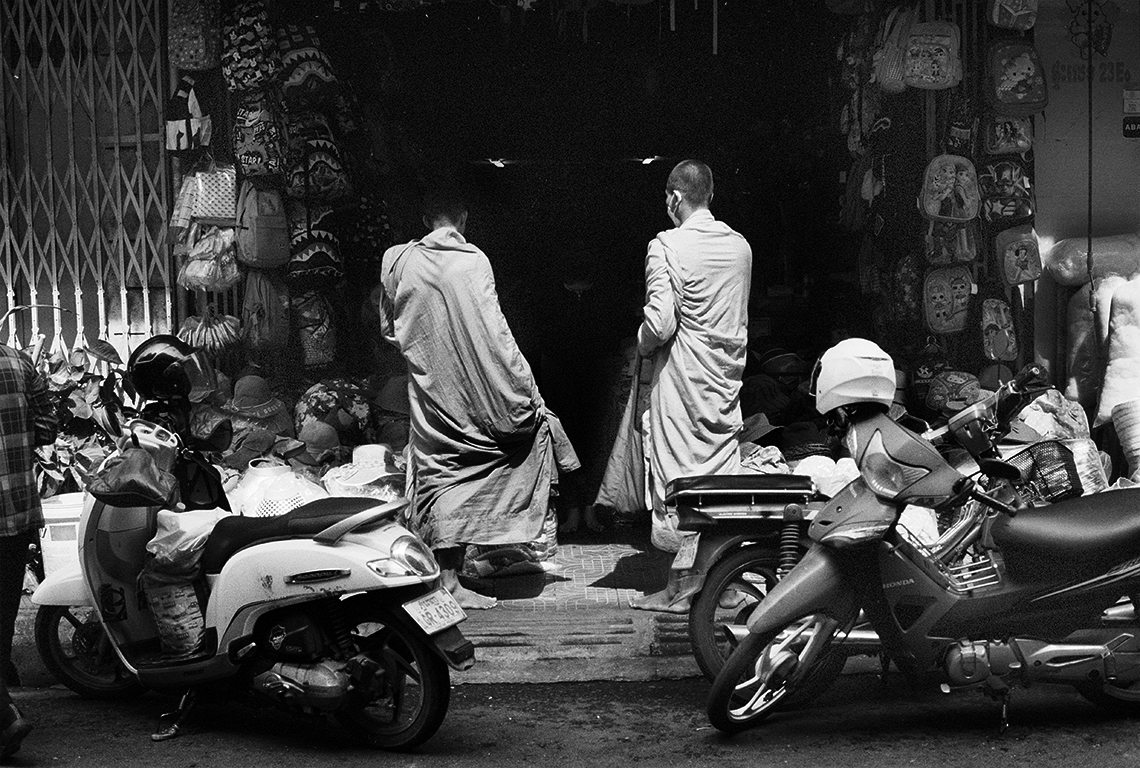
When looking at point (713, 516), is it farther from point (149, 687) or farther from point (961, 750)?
point (149, 687)

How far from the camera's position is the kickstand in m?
5.10

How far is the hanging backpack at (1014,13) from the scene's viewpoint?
24.9 ft

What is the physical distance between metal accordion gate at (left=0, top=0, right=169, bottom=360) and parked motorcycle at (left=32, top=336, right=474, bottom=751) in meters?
2.94

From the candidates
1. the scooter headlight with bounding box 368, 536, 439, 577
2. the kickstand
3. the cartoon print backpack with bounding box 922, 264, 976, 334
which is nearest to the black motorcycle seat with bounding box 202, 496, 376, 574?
the scooter headlight with bounding box 368, 536, 439, 577

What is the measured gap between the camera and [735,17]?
924cm

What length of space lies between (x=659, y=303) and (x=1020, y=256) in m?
2.30

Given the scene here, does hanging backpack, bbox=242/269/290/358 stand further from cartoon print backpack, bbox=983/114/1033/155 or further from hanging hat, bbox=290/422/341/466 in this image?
cartoon print backpack, bbox=983/114/1033/155

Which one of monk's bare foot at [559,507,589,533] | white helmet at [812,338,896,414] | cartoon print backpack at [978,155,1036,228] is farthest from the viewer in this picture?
monk's bare foot at [559,507,589,533]

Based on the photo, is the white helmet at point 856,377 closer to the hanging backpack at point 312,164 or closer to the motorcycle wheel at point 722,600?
the motorcycle wheel at point 722,600

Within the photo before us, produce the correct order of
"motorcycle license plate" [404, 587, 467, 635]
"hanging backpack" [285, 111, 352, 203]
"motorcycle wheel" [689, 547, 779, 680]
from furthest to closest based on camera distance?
"hanging backpack" [285, 111, 352, 203]
"motorcycle wheel" [689, 547, 779, 680]
"motorcycle license plate" [404, 587, 467, 635]

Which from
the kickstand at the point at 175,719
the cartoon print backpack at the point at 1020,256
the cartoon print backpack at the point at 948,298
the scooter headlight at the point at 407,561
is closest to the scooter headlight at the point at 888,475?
the scooter headlight at the point at 407,561

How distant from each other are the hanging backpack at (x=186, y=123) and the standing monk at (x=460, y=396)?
5.64 feet

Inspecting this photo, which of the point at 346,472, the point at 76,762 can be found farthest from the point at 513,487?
the point at 76,762

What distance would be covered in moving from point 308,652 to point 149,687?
782 mm
